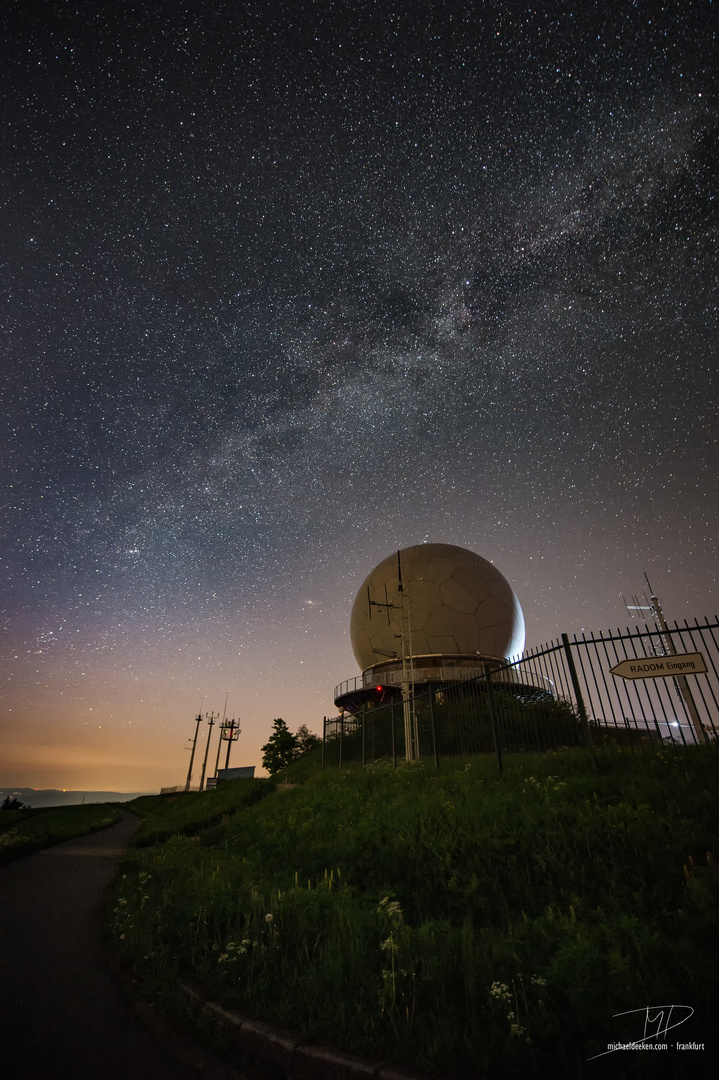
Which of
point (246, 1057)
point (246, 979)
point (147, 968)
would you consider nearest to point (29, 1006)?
point (147, 968)

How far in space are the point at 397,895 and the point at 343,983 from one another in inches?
88.4

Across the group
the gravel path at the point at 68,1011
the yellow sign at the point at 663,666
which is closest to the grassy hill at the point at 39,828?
the gravel path at the point at 68,1011

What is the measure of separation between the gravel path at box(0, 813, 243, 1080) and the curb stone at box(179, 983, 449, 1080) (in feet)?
0.84

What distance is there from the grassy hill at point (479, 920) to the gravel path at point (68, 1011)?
38 cm

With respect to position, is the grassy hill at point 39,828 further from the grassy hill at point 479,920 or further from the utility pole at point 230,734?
the utility pole at point 230,734

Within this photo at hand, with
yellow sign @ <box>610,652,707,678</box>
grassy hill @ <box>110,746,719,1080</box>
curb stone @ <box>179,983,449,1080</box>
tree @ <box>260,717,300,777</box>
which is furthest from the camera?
tree @ <box>260,717,300,777</box>

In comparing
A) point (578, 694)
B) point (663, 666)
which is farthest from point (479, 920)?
point (663, 666)

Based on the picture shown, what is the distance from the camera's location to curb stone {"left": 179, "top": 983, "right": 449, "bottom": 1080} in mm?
2820

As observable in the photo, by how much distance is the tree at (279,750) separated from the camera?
36.3 meters

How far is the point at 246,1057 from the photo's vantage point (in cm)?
325

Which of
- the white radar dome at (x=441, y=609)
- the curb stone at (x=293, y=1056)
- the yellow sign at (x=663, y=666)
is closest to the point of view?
the curb stone at (x=293, y=1056)
